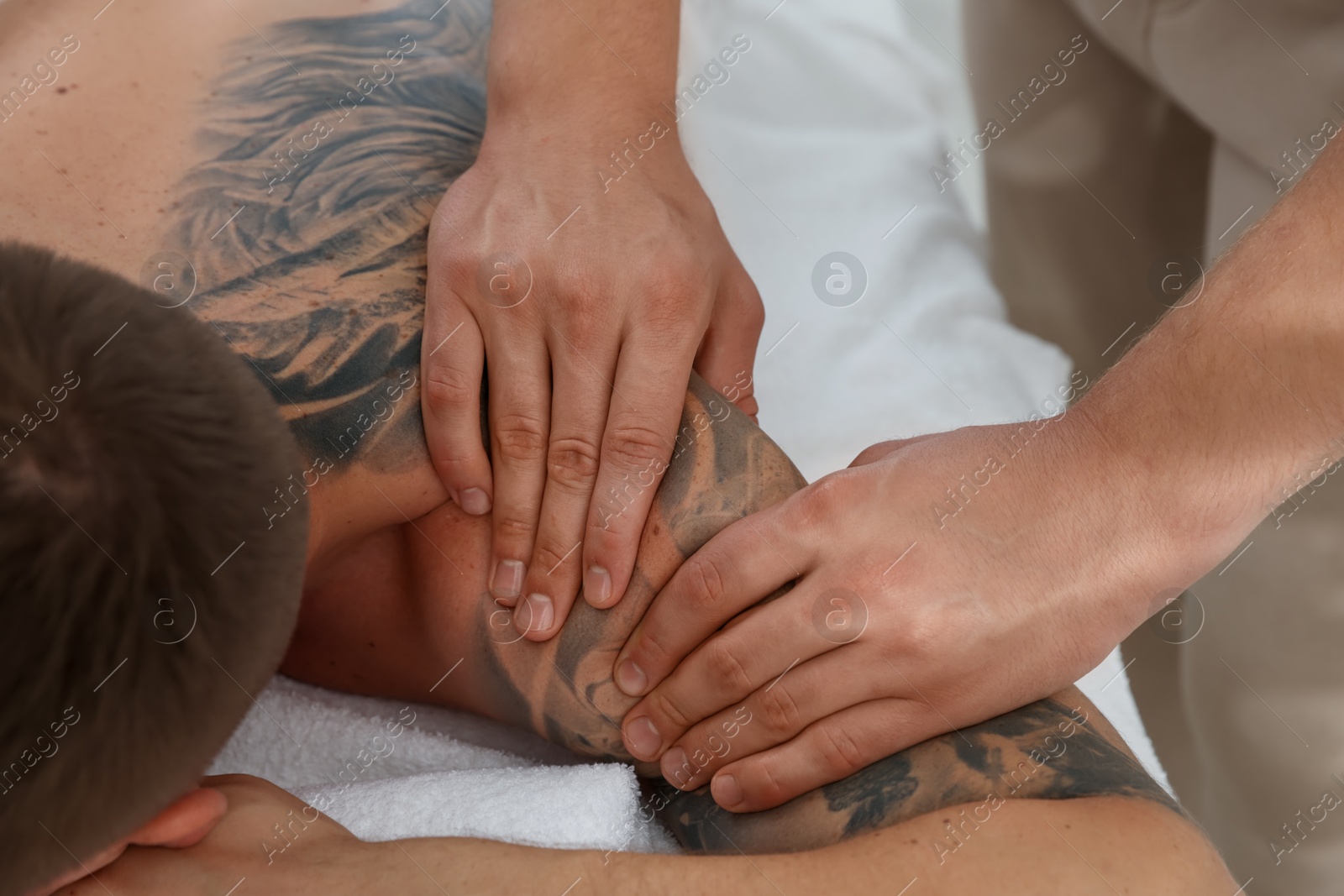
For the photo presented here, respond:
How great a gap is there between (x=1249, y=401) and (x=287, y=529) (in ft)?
2.57

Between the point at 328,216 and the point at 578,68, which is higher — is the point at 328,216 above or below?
below

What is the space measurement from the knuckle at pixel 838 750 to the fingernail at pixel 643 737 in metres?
0.15

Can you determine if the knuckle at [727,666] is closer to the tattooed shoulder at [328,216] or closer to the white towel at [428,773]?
the white towel at [428,773]

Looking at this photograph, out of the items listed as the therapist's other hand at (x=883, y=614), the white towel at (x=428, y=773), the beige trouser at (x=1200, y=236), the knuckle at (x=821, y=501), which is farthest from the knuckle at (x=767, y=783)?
the beige trouser at (x=1200, y=236)

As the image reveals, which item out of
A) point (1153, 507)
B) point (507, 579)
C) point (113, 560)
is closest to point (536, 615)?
point (507, 579)

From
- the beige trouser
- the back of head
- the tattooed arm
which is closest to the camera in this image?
the back of head

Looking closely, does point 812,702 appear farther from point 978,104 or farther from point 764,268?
point 978,104

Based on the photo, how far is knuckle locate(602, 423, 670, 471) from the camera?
0.90m

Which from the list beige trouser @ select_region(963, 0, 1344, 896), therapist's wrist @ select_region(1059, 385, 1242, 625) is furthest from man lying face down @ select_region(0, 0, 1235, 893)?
beige trouser @ select_region(963, 0, 1344, 896)

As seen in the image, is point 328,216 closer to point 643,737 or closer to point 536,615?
point 536,615

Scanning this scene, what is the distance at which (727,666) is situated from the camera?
843 mm

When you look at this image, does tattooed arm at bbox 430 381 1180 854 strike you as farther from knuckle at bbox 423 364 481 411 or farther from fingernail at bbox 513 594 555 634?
knuckle at bbox 423 364 481 411

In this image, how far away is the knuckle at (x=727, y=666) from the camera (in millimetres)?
841

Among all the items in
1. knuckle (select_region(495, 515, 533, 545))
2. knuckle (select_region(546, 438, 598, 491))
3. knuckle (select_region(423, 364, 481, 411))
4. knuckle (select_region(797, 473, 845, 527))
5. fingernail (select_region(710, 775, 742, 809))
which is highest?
knuckle (select_region(797, 473, 845, 527))
